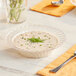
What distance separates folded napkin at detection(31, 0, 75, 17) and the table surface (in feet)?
0.12

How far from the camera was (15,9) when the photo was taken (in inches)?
76.3

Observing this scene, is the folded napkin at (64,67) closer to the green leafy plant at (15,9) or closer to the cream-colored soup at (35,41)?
the cream-colored soup at (35,41)

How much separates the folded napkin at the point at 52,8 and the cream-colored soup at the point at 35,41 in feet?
1.47

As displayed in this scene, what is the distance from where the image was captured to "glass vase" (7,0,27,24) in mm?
1930

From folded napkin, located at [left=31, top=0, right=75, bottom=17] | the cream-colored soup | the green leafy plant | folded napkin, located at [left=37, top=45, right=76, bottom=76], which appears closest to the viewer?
folded napkin, located at [left=37, top=45, right=76, bottom=76]

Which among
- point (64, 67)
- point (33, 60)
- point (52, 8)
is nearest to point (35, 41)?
point (33, 60)

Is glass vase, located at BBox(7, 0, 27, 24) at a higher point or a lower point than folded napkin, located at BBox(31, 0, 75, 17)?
higher

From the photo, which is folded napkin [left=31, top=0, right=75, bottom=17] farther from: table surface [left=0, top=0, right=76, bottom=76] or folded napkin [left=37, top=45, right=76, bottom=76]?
folded napkin [left=37, top=45, right=76, bottom=76]

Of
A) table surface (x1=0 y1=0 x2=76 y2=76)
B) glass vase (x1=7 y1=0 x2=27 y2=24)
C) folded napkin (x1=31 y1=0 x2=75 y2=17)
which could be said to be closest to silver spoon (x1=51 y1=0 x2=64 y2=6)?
folded napkin (x1=31 y1=0 x2=75 y2=17)

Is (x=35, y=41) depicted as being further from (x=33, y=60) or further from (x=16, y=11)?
(x=16, y=11)

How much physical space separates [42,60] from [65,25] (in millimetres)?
483

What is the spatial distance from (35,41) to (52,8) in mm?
647

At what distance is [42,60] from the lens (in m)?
1.56

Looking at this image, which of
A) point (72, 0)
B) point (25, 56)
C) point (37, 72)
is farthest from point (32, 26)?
point (72, 0)
